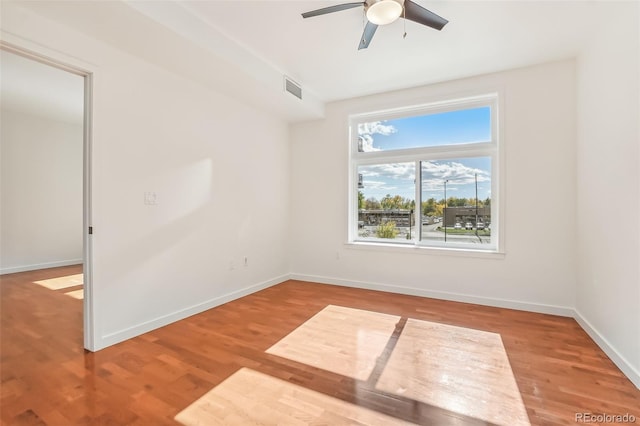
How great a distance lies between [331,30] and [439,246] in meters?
2.96

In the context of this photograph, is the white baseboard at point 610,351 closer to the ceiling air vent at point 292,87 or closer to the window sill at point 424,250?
the window sill at point 424,250

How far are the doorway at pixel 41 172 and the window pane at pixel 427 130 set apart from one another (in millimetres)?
4107

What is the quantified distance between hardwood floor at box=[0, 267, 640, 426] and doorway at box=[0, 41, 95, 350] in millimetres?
2322

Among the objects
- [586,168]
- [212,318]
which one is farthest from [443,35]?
[212,318]

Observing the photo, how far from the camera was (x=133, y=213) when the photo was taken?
9.01 ft

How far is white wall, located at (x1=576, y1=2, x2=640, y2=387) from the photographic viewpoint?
6.74ft

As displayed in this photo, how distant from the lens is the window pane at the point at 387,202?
14.0ft

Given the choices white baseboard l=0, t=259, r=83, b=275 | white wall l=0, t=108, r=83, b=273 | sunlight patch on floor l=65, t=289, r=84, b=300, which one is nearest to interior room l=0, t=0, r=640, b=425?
sunlight patch on floor l=65, t=289, r=84, b=300

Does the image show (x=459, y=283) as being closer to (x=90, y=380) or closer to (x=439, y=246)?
(x=439, y=246)

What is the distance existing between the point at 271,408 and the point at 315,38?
3045 millimetres

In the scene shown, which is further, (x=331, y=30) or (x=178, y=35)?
(x=331, y=30)

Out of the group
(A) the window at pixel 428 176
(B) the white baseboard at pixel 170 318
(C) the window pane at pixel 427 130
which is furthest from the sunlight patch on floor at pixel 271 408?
(C) the window pane at pixel 427 130

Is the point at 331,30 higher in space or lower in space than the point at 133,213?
higher

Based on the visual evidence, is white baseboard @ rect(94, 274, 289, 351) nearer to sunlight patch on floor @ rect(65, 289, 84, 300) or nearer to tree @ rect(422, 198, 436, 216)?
sunlight patch on floor @ rect(65, 289, 84, 300)
